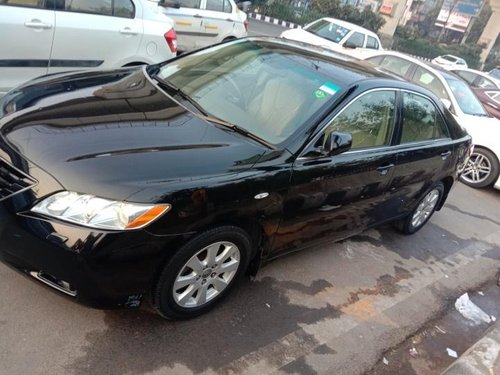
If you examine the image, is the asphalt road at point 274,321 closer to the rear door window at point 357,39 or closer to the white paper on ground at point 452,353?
the white paper on ground at point 452,353

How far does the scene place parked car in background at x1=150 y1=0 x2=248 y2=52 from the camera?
8.67 meters

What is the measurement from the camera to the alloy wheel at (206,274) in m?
2.74

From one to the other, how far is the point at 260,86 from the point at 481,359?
2.56 meters

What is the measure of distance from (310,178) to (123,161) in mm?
1267

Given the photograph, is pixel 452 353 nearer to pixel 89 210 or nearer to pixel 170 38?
pixel 89 210

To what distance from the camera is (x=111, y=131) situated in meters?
2.68

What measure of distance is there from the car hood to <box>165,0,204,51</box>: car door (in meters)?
5.76

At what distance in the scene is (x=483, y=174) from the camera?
25.1ft

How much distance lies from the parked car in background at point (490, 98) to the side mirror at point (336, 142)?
32.9ft

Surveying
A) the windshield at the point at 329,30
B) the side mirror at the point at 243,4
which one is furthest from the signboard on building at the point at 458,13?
the windshield at the point at 329,30

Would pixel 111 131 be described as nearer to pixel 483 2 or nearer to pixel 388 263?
pixel 388 263

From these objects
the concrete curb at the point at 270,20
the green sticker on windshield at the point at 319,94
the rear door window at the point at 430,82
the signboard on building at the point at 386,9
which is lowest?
the concrete curb at the point at 270,20

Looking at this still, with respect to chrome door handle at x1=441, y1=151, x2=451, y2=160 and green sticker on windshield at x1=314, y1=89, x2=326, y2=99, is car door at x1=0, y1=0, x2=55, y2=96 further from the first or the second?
chrome door handle at x1=441, y1=151, x2=451, y2=160

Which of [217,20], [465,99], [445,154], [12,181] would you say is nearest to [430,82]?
[465,99]
